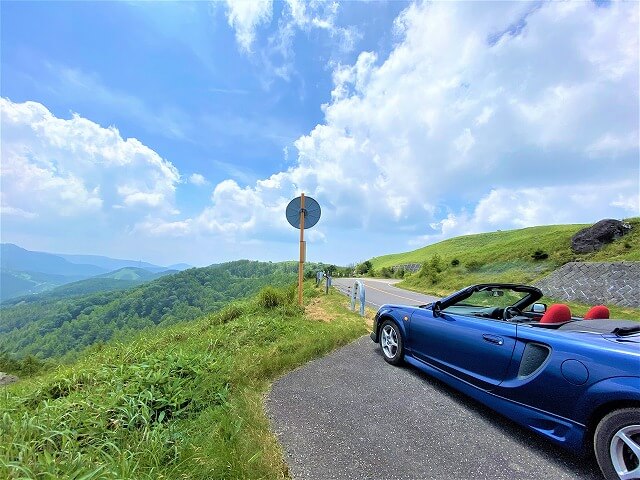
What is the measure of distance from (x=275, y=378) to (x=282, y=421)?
1208 millimetres

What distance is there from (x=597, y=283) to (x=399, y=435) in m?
15.3

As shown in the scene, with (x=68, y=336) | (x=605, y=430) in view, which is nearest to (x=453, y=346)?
(x=605, y=430)

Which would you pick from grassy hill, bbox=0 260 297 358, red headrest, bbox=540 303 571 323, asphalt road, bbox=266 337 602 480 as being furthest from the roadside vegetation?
grassy hill, bbox=0 260 297 358

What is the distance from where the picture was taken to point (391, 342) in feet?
15.6

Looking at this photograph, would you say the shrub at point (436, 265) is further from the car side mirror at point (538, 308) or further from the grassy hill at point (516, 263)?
the car side mirror at point (538, 308)

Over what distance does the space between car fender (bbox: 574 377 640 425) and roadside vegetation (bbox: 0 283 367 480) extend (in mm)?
2284

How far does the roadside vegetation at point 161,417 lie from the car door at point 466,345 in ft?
6.33

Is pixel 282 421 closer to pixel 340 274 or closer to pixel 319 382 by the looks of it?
pixel 319 382

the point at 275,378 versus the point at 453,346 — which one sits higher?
the point at 453,346

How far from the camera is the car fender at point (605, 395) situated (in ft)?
6.61

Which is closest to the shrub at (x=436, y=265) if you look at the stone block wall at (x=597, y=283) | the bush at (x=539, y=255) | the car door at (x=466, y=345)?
the bush at (x=539, y=255)

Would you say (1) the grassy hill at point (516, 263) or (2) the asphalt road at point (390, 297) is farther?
(1) the grassy hill at point (516, 263)

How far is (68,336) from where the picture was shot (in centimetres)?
4272

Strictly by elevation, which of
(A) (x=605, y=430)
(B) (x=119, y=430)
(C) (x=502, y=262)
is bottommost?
(B) (x=119, y=430)
